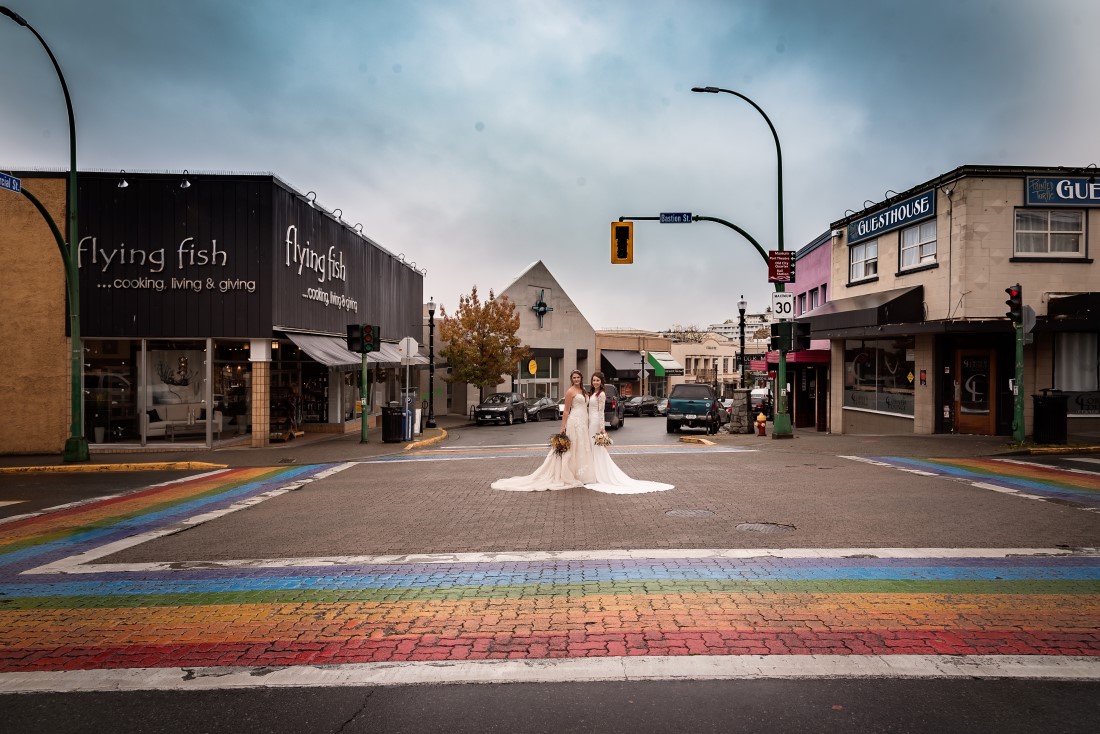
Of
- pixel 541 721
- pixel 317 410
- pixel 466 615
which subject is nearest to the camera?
pixel 541 721

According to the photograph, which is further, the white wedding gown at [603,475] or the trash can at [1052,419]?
the trash can at [1052,419]

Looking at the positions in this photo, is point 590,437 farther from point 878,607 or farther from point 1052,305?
point 1052,305

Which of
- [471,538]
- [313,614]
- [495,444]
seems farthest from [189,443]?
[313,614]

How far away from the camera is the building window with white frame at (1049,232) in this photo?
18.2 m

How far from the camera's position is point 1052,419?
52.3 ft

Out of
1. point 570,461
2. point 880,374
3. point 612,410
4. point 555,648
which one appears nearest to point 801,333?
point 880,374

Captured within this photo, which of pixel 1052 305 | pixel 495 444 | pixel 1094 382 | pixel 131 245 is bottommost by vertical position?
pixel 495 444

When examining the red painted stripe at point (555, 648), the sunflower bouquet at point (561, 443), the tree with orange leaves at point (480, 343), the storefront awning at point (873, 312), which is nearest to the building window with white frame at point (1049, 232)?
the storefront awning at point (873, 312)

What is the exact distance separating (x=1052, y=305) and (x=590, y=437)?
43.4 feet

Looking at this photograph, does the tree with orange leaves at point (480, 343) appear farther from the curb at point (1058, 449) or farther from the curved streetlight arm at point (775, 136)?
the curb at point (1058, 449)

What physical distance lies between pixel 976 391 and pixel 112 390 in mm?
23768

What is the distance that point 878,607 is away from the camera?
546 centimetres

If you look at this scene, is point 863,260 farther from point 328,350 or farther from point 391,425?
point 328,350

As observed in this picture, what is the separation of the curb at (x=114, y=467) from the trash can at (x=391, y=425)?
218 inches
